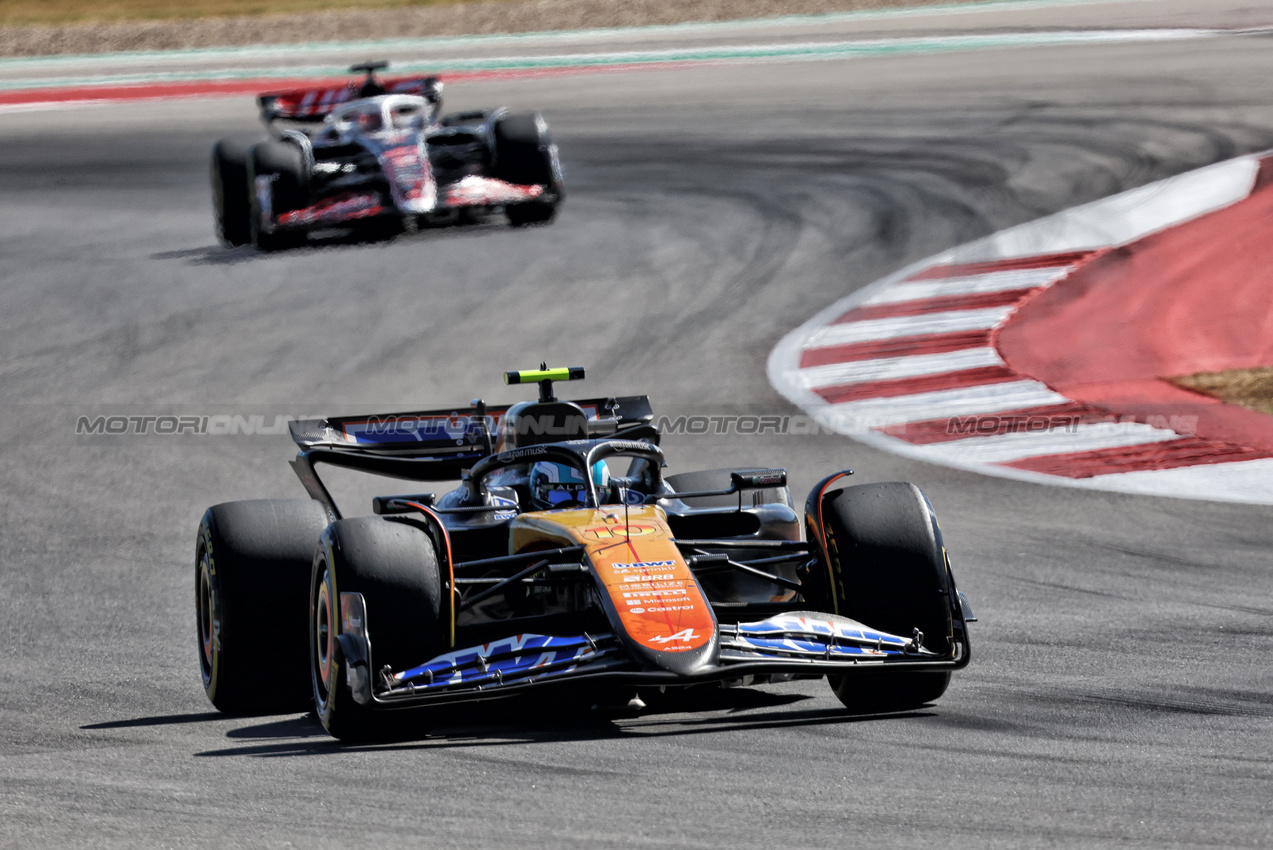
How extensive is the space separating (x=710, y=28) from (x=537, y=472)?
20.1 m

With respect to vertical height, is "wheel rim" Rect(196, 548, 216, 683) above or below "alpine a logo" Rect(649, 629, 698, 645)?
below

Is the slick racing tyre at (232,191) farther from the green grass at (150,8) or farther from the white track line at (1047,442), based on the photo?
the green grass at (150,8)

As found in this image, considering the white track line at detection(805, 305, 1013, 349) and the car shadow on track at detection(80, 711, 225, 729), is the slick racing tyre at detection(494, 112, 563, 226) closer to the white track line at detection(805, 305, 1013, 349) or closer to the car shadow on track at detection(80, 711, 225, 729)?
the white track line at detection(805, 305, 1013, 349)

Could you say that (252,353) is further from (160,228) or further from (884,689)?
(884,689)

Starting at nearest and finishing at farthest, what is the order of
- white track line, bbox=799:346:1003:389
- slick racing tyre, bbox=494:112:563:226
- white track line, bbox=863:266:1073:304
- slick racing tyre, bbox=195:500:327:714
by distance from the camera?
slick racing tyre, bbox=195:500:327:714, white track line, bbox=799:346:1003:389, white track line, bbox=863:266:1073:304, slick racing tyre, bbox=494:112:563:226

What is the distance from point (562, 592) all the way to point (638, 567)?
0.49 metres

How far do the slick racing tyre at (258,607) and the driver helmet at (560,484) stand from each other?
0.85 metres

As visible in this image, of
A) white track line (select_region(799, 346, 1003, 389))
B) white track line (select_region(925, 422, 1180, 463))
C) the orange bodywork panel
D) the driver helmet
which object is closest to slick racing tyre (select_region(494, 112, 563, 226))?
white track line (select_region(799, 346, 1003, 389))

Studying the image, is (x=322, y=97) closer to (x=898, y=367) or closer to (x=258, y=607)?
(x=898, y=367)

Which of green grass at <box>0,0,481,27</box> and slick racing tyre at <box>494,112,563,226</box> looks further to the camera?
green grass at <box>0,0,481,27</box>

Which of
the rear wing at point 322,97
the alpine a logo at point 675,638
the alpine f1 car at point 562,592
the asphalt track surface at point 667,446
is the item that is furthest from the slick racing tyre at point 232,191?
the alpine a logo at point 675,638

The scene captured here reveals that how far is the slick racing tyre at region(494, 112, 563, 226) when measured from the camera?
1568 centimetres

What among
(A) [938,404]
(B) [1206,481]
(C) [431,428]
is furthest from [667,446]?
(C) [431,428]

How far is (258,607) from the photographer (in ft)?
22.9
